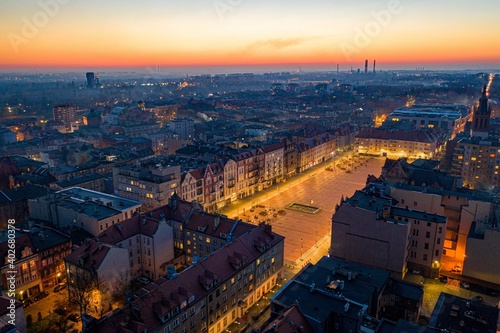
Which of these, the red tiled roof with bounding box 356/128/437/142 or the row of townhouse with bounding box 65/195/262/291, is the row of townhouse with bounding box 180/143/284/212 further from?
the red tiled roof with bounding box 356/128/437/142

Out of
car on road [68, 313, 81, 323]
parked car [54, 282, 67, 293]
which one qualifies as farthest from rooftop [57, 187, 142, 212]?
car on road [68, 313, 81, 323]

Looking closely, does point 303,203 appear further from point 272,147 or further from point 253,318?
point 253,318

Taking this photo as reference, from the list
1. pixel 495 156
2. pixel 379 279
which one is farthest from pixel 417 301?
pixel 495 156

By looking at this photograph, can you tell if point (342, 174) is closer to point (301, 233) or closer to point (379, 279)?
point (301, 233)

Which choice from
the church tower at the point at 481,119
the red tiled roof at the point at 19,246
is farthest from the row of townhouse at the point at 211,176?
the church tower at the point at 481,119

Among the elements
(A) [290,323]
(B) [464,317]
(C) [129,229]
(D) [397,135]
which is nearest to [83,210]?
(C) [129,229]

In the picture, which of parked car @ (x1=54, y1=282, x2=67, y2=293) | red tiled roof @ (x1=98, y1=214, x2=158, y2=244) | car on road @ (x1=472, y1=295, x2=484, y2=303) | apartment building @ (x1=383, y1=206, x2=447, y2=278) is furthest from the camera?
apartment building @ (x1=383, y1=206, x2=447, y2=278)

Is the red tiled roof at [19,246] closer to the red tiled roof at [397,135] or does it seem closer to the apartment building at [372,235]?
the apartment building at [372,235]

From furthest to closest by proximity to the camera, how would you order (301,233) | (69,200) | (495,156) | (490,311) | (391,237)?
(495,156) < (301,233) < (69,200) < (391,237) < (490,311)
